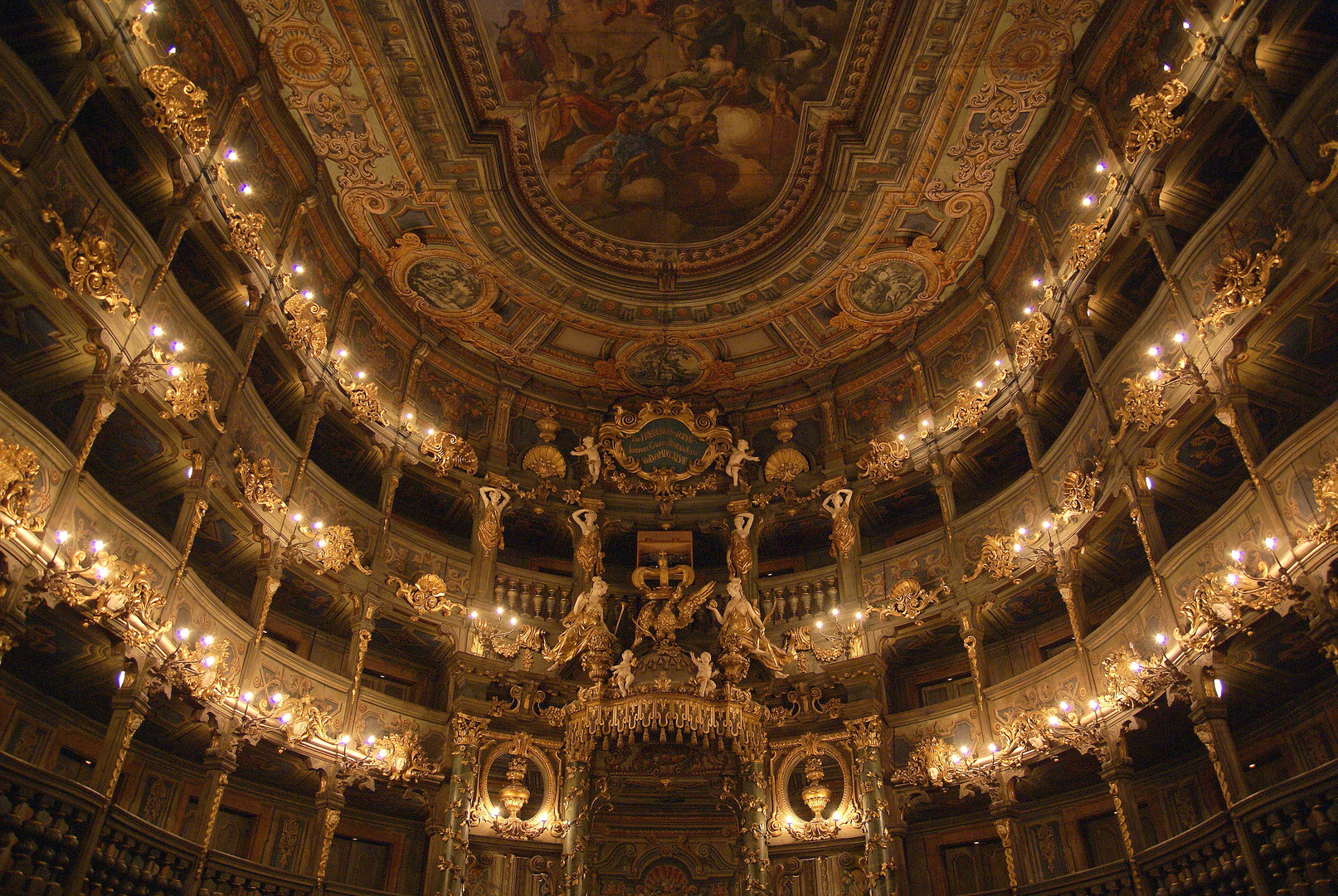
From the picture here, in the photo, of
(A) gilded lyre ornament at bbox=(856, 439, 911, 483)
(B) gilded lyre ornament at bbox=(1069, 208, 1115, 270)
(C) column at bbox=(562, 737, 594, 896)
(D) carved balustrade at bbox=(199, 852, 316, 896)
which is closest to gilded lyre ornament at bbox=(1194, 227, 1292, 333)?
(B) gilded lyre ornament at bbox=(1069, 208, 1115, 270)

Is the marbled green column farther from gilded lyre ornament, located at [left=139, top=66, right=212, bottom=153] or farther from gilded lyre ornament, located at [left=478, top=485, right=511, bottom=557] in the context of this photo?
gilded lyre ornament, located at [left=139, top=66, right=212, bottom=153]

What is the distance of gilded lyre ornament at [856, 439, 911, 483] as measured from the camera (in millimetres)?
21766

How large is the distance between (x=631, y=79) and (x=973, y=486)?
1184 centimetres

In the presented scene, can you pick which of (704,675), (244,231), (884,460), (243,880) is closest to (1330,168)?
(884,460)

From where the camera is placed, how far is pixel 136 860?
12430 millimetres

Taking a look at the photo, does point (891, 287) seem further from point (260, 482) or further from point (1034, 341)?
point (260, 482)

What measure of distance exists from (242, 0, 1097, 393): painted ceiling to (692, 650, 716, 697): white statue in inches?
354

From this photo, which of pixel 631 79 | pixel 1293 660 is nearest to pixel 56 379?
pixel 631 79

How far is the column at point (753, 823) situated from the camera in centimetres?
1727

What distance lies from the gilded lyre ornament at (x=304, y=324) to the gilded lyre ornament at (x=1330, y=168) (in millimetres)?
16777

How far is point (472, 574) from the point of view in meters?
21.1

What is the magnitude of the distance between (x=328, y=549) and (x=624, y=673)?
6.21 metres

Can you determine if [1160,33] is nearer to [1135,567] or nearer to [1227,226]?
[1227,226]

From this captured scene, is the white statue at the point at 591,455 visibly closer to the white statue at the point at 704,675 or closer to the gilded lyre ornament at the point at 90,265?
the white statue at the point at 704,675
